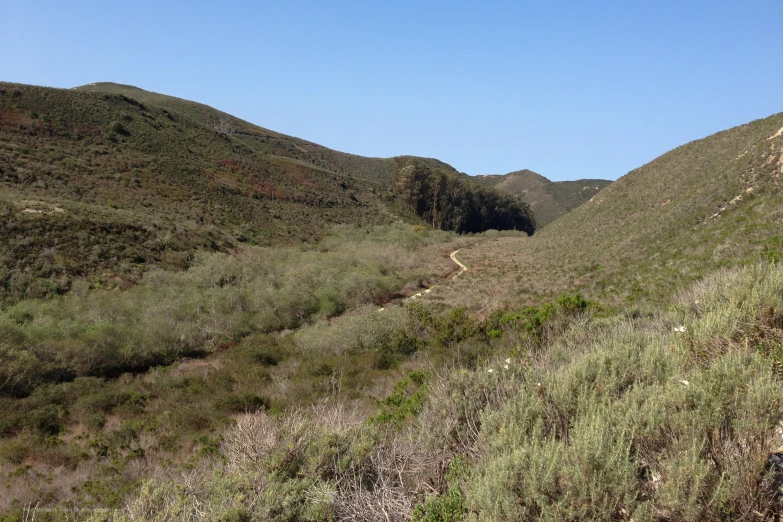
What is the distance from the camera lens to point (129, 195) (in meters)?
33.5

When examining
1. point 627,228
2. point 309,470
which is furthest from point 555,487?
point 627,228

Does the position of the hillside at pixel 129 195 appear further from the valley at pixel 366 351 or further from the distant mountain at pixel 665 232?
the distant mountain at pixel 665 232

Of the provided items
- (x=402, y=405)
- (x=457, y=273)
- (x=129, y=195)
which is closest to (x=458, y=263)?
(x=457, y=273)

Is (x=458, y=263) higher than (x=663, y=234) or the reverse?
the reverse

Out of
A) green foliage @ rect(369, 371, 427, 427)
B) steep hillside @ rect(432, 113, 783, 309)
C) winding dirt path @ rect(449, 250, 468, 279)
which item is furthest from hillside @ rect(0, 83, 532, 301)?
green foliage @ rect(369, 371, 427, 427)

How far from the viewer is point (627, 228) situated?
32969 mm

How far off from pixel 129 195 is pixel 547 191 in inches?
5058

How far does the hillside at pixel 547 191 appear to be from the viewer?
128875mm

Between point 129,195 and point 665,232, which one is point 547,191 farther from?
point 129,195

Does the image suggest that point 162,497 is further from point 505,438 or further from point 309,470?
point 505,438

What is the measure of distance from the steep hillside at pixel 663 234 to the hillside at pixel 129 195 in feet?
55.5

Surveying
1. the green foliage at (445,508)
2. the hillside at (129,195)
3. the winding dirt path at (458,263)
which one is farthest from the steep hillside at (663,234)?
the hillside at (129,195)

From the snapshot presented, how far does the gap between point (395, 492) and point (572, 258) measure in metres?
31.0

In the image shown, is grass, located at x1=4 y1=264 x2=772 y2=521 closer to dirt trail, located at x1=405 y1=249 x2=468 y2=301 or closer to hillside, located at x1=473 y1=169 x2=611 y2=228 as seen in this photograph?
dirt trail, located at x1=405 y1=249 x2=468 y2=301
